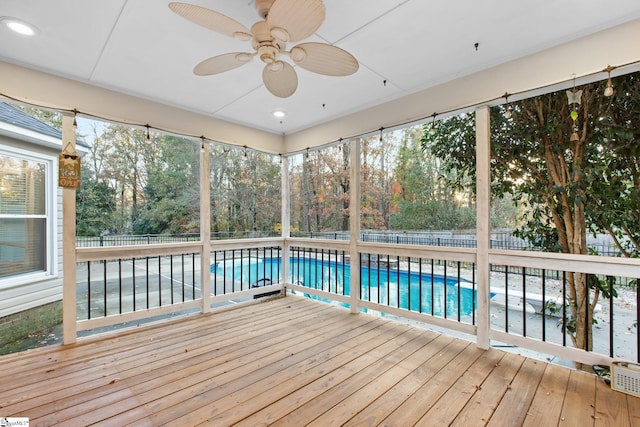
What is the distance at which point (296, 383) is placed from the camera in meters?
2.09

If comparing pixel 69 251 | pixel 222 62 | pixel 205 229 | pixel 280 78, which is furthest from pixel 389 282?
pixel 69 251

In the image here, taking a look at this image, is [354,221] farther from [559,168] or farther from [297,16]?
[297,16]

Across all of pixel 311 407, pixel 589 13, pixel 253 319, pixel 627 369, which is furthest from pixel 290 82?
pixel 627 369

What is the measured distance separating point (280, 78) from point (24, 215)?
3831mm

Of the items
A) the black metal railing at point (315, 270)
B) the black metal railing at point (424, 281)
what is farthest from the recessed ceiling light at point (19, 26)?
the black metal railing at point (424, 281)

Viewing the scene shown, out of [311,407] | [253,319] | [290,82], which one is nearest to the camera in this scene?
[311,407]

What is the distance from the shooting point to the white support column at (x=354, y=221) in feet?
12.0

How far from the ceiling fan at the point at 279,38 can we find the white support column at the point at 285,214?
2.54m

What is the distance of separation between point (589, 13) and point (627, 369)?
2.35m

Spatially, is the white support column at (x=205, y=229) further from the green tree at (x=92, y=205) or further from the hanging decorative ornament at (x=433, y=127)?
the hanging decorative ornament at (x=433, y=127)

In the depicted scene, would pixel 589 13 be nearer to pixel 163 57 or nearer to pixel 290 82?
pixel 290 82

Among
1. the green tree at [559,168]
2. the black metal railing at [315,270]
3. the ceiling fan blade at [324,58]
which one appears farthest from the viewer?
the black metal railing at [315,270]

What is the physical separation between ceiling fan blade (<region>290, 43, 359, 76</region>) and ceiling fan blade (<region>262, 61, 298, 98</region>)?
113mm

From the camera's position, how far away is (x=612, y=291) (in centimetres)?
234
